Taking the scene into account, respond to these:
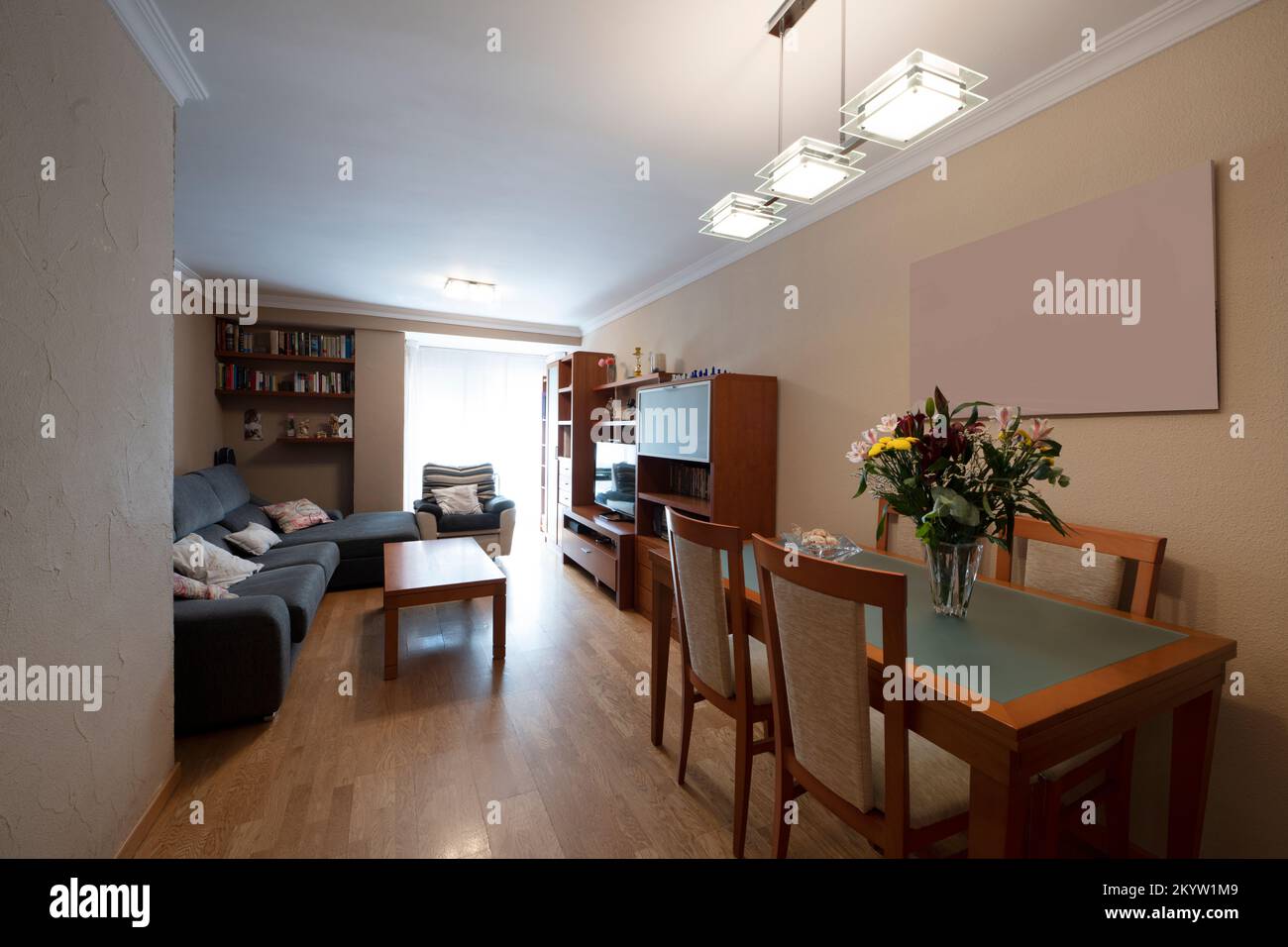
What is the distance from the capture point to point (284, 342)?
521 cm

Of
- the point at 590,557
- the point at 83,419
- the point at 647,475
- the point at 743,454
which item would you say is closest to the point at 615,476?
the point at 647,475

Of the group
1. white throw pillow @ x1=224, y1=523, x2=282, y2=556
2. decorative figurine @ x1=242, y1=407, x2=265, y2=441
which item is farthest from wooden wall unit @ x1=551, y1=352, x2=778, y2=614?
decorative figurine @ x1=242, y1=407, x2=265, y2=441

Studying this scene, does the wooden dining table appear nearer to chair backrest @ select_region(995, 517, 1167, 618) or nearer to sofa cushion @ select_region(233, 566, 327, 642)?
chair backrest @ select_region(995, 517, 1167, 618)

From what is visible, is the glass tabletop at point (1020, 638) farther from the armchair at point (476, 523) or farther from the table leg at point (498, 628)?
the armchair at point (476, 523)

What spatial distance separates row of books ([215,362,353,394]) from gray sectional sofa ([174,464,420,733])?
1.35 metres

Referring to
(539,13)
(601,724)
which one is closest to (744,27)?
(539,13)

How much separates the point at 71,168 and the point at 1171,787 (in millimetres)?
3190

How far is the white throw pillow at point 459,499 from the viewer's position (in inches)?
206

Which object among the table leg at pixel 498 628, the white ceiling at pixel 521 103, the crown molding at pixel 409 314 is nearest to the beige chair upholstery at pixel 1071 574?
the white ceiling at pixel 521 103

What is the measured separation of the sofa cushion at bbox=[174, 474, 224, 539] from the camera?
327 cm

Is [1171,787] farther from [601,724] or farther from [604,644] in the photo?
[604,644]

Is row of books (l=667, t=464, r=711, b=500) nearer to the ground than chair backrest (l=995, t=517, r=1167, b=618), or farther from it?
farther from it

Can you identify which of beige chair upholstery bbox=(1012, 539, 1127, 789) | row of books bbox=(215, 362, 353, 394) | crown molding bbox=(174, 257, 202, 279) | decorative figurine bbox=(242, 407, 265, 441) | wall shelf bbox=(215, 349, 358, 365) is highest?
crown molding bbox=(174, 257, 202, 279)

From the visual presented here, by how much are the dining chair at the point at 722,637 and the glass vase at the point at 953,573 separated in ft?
1.75
